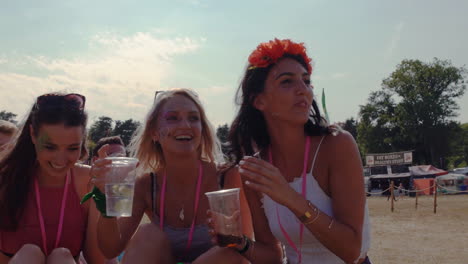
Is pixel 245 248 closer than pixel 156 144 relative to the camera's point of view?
Yes

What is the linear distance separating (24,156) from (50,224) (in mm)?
625

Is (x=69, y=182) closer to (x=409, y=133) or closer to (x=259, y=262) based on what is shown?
(x=259, y=262)

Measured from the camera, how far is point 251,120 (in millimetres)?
3811

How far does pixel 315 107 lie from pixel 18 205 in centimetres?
261

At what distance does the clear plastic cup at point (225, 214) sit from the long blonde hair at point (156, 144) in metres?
1.25

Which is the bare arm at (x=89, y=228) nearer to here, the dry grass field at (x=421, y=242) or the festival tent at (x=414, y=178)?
the dry grass field at (x=421, y=242)

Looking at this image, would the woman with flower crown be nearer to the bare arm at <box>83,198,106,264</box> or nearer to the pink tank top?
the bare arm at <box>83,198,106,264</box>

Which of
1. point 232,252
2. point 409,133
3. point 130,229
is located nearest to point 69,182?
point 130,229

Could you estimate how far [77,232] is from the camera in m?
3.39

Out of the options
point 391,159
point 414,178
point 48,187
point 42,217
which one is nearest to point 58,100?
point 48,187

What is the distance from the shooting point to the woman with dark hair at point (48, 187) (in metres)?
3.22

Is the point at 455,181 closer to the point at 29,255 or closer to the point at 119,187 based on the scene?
the point at 119,187

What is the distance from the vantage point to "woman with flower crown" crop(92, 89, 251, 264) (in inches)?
124

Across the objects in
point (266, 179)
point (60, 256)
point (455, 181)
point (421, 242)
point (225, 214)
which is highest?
point (266, 179)
